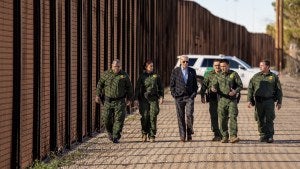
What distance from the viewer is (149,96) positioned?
14156mm

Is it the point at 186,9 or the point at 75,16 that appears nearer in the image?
the point at 75,16

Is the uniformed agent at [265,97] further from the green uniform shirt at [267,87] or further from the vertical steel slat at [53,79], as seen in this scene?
the vertical steel slat at [53,79]

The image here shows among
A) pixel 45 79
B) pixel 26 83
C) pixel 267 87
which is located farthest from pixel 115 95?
pixel 26 83

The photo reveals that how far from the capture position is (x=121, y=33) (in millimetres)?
21688

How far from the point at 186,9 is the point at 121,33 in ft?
88.4

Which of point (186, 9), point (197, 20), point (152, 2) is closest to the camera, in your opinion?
point (152, 2)

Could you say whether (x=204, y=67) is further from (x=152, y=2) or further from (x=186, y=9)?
(x=186, y=9)

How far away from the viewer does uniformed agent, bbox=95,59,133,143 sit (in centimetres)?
1373

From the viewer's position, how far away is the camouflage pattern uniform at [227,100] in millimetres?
13891

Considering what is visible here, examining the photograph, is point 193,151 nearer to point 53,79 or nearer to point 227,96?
point 227,96

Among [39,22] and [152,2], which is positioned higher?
[152,2]

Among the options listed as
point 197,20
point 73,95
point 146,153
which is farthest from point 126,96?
point 197,20

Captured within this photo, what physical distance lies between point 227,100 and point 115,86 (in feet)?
7.04

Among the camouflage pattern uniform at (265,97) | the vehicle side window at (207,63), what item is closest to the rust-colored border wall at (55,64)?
the camouflage pattern uniform at (265,97)
